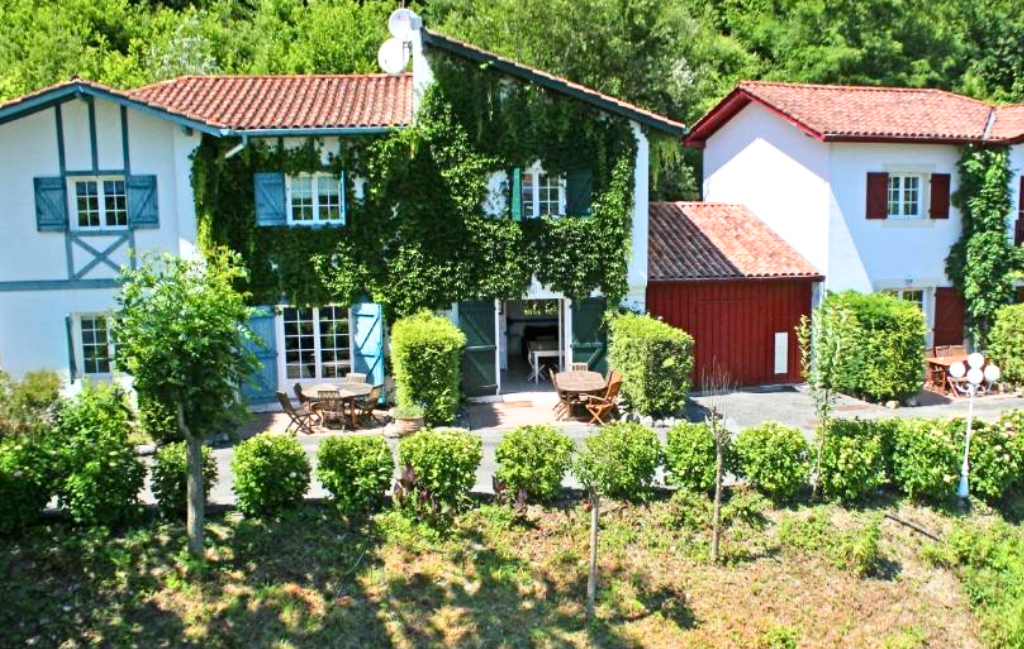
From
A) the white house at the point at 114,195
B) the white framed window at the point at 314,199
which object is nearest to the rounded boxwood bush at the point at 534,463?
the white house at the point at 114,195

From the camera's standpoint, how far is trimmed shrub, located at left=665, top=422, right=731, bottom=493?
38.6 feet

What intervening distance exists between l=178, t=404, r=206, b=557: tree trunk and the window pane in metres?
7.65

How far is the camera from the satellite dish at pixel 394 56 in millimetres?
18672

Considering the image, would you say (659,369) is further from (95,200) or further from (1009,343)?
(95,200)

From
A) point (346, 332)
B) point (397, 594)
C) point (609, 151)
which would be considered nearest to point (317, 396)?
point (346, 332)

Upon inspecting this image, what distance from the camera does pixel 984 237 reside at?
64.2 ft

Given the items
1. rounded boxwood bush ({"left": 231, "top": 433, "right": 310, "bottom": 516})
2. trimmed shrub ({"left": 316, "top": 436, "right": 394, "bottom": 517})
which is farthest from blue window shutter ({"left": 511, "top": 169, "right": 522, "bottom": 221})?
rounded boxwood bush ({"left": 231, "top": 433, "right": 310, "bottom": 516})

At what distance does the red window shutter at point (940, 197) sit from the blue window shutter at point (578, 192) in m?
8.32

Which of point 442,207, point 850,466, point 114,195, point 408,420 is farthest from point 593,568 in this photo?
point 114,195

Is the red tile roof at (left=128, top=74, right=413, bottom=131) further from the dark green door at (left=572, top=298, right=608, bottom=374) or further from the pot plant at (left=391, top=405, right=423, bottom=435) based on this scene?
the pot plant at (left=391, top=405, right=423, bottom=435)

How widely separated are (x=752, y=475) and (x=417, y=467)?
4.63 m

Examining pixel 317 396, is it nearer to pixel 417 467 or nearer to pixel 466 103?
pixel 417 467

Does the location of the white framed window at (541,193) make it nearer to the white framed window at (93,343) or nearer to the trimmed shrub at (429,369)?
the trimmed shrub at (429,369)

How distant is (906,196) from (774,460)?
34.8 feet
